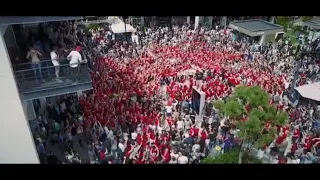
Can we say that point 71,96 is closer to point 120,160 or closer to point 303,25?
point 120,160

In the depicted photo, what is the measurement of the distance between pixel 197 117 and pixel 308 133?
4.76 ft

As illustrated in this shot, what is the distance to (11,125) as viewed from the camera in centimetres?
464

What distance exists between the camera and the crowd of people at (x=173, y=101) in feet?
15.5

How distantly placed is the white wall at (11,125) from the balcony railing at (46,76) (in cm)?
11

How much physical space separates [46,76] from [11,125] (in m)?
0.75

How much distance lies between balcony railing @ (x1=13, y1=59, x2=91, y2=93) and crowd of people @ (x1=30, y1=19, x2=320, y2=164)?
0.17 m

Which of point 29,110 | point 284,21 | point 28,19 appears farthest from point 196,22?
point 29,110

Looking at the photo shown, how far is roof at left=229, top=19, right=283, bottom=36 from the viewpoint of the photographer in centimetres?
443

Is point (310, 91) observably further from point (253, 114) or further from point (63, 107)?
point (63, 107)

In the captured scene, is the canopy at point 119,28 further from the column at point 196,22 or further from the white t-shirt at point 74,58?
the column at point 196,22

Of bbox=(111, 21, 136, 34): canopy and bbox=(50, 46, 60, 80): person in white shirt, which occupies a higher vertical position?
bbox=(111, 21, 136, 34): canopy

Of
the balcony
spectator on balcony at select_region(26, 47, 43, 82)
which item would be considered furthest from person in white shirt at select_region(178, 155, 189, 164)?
spectator on balcony at select_region(26, 47, 43, 82)

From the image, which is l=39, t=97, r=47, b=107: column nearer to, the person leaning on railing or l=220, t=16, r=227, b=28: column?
the person leaning on railing
